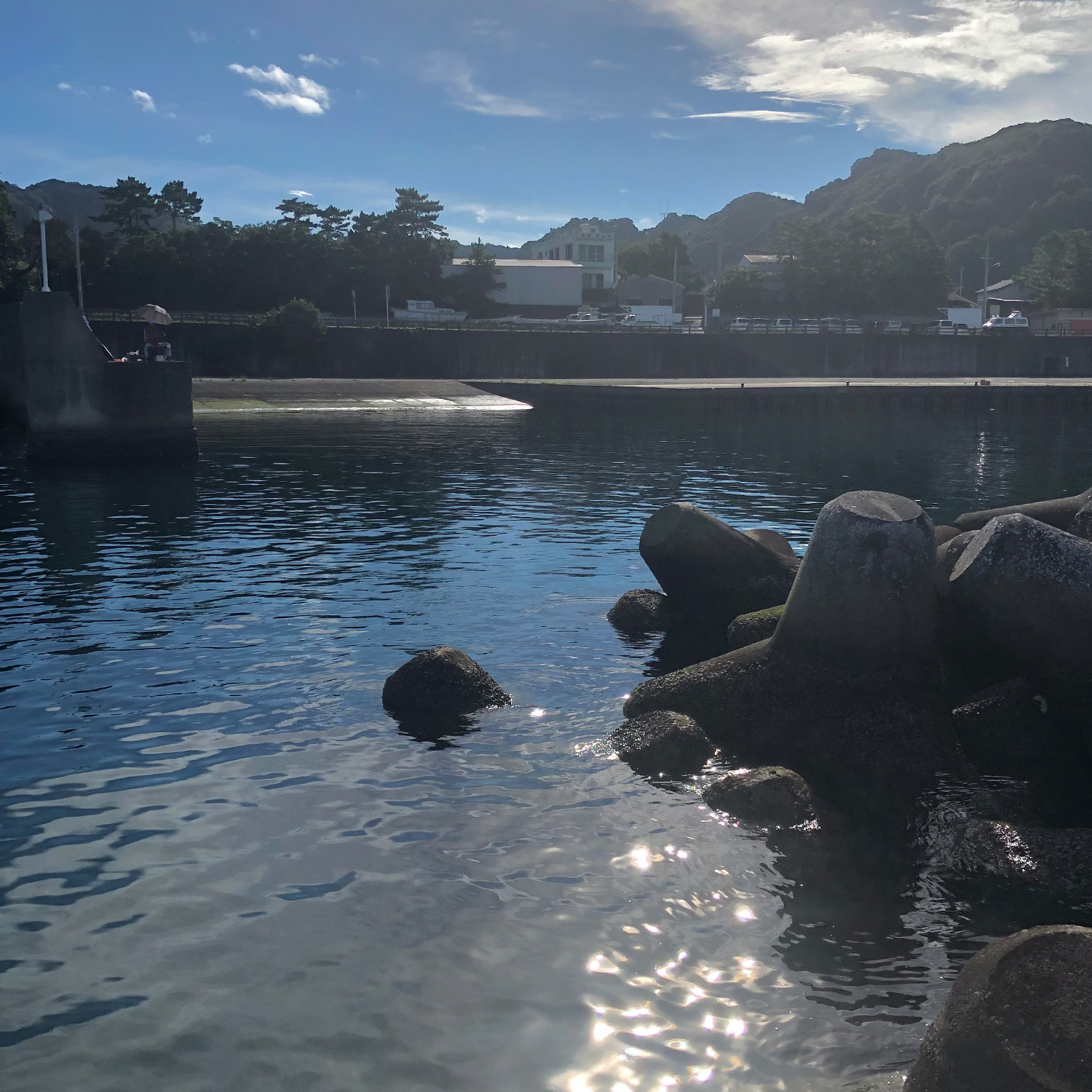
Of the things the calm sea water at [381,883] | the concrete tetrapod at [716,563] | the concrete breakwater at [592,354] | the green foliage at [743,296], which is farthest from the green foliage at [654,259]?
the calm sea water at [381,883]

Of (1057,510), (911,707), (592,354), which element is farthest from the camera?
(592,354)

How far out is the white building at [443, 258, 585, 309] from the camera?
11294cm

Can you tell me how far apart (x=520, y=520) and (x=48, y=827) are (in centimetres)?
1824

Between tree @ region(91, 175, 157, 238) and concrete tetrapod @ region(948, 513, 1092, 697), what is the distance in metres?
111

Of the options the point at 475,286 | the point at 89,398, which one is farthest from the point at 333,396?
the point at 475,286

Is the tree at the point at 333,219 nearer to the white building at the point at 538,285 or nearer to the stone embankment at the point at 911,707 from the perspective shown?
the white building at the point at 538,285

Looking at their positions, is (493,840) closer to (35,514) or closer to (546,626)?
(546,626)

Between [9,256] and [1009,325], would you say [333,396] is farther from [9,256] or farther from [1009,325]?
[1009,325]

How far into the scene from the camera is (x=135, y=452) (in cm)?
3753

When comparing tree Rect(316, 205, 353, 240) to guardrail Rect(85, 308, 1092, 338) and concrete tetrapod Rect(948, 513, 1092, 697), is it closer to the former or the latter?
guardrail Rect(85, 308, 1092, 338)

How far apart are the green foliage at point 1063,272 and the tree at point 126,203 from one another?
98.1 meters

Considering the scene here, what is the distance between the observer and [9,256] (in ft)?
229

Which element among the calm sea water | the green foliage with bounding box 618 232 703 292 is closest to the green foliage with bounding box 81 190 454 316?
the green foliage with bounding box 618 232 703 292

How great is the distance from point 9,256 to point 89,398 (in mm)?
41506
